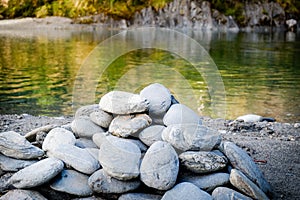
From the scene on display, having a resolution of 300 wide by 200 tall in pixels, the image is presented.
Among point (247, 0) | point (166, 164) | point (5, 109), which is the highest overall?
point (247, 0)

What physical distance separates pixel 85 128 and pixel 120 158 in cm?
124

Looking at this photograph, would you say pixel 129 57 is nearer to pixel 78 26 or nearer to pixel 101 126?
pixel 101 126

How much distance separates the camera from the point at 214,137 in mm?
5961

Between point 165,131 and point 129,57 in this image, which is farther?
point 129,57

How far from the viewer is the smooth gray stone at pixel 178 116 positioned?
6.16 meters

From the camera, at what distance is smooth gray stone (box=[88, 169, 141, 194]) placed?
5.33 m

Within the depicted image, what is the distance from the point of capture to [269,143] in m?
7.95

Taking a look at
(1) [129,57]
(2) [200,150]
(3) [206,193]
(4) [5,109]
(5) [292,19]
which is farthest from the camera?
(5) [292,19]

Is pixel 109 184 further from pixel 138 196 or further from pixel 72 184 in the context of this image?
pixel 72 184

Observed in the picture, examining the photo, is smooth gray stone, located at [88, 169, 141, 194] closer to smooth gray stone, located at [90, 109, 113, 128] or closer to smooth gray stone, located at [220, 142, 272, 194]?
smooth gray stone, located at [90, 109, 113, 128]

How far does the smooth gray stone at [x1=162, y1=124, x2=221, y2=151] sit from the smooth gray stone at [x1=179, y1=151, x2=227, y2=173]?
0.54 ft

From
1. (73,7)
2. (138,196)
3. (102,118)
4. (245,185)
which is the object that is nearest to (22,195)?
(138,196)

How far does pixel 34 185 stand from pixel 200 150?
2353 millimetres

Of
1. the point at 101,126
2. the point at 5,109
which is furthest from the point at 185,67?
the point at 101,126
